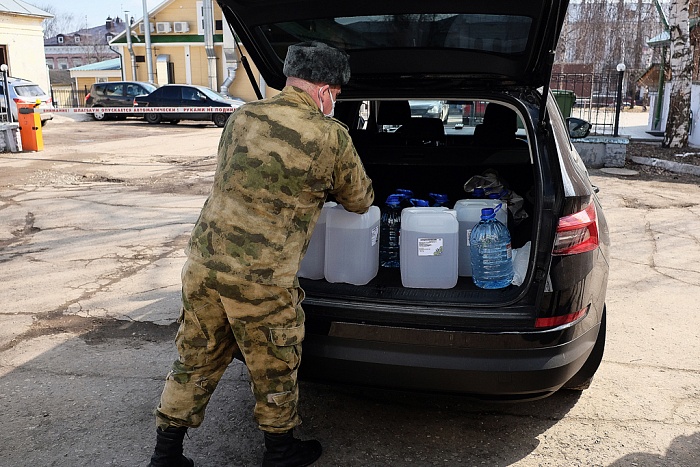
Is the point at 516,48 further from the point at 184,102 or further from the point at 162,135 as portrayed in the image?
the point at 184,102

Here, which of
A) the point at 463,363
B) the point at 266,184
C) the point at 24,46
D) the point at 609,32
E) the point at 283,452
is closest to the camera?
the point at 266,184

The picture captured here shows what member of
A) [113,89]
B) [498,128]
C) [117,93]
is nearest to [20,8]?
[113,89]

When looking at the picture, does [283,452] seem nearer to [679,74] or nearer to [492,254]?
[492,254]

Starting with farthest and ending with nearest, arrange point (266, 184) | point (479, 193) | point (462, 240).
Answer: point (479, 193), point (462, 240), point (266, 184)

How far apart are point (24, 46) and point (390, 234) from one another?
3435 cm

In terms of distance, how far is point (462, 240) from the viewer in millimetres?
3475

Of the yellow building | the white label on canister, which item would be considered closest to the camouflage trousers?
the white label on canister

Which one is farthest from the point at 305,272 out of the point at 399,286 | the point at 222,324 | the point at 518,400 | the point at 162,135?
the point at 162,135

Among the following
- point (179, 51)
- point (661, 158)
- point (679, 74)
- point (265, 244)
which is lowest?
point (661, 158)

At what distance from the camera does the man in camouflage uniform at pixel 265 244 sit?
253 cm

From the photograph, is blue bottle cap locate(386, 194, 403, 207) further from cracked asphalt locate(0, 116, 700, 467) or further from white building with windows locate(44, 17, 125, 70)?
white building with windows locate(44, 17, 125, 70)

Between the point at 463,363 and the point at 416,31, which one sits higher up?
the point at 416,31

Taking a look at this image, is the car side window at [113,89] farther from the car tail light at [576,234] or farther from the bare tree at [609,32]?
the bare tree at [609,32]

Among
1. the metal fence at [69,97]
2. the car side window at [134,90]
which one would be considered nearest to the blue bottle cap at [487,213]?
the car side window at [134,90]
